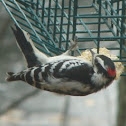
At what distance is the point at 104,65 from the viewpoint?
4.87 meters

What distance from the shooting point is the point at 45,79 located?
4895mm

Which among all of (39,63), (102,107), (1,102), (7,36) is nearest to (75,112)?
(102,107)

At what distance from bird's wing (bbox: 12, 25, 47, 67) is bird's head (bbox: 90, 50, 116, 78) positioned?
563 millimetres

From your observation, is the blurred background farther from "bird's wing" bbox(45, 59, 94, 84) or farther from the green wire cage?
"bird's wing" bbox(45, 59, 94, 84)

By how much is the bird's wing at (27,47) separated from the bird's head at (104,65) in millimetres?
563

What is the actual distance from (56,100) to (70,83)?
328 inches

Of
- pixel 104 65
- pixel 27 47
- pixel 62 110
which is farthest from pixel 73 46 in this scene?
pixel 62 110

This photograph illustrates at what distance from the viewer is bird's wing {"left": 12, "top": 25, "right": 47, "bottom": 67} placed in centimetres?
531

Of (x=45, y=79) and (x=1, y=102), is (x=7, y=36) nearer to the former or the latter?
(x=1, y=102)

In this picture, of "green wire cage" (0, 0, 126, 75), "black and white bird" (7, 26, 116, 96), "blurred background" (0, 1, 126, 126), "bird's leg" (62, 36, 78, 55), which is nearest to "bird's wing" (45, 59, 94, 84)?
"black and white bird" (7, 26, 116, 96)

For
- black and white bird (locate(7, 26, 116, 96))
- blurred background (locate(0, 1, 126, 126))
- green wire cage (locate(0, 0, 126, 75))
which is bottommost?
blurred background (locate(0, 1, 126, 126))

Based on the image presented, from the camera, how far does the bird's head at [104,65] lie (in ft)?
15.8

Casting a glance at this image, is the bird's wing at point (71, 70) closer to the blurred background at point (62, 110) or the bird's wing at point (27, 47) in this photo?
the bird's wing at point (27, 47)

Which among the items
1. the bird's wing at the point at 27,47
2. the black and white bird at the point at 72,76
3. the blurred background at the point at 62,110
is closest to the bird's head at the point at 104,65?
the black and white bird at the point at 72,76
